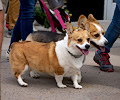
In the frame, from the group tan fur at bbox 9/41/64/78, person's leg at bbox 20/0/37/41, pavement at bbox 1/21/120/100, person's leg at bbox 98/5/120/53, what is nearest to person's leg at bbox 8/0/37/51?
person's leg at bbox 20/0/37/41

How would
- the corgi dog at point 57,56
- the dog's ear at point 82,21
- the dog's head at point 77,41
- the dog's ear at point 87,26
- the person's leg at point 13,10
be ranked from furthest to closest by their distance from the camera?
the person's leg at point 13,10 < the dog's ear at point 82,21 < the dog's ear at point 87,26 < the corgi dog at point 57,56 < the dog's head at point 77,41

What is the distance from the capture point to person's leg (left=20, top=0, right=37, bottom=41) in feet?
15.9

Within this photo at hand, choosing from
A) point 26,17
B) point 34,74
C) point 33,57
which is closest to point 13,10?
point 26,17

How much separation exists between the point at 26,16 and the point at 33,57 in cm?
102

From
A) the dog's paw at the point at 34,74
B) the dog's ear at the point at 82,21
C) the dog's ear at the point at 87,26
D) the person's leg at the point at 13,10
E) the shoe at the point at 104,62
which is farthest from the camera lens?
the person's leg at the point at 13,10

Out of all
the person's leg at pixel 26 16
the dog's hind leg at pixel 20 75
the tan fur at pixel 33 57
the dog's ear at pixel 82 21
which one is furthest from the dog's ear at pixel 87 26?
the person's leg at pixel 26 16

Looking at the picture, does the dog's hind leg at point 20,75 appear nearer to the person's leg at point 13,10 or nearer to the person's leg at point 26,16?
the person's leg at point 26,16

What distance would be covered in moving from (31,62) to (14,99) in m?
0.64

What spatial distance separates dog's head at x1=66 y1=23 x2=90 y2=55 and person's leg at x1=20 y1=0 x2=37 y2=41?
115cm

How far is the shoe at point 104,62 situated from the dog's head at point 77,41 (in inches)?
42.0

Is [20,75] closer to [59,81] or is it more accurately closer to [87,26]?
[59,81]

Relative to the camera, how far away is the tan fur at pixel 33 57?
405cm

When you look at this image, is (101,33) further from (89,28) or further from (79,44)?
(79,44)

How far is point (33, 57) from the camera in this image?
4113 mm
